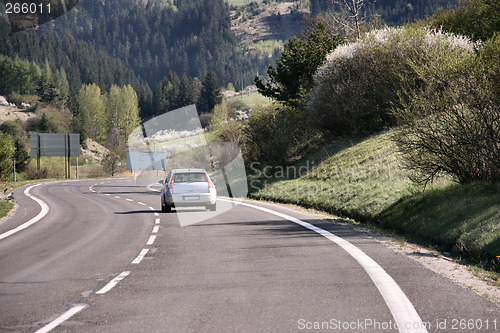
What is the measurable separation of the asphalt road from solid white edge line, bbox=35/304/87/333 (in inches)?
0.8

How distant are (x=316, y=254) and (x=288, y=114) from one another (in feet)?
115

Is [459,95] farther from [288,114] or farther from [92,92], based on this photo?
[92,92]

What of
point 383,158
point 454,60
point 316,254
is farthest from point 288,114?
point 316,254

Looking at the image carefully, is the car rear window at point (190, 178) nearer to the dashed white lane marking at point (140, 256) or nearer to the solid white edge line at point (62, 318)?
the dashed white lane marking at point (140, 256)

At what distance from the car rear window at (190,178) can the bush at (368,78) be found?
1858 centimetres

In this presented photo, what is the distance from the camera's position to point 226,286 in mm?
7449

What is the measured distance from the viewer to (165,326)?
17.9ft

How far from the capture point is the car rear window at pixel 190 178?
67.6 ft

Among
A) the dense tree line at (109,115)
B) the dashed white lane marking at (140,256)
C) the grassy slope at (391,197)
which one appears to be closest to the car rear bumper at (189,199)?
the grassy slope at (391,197)

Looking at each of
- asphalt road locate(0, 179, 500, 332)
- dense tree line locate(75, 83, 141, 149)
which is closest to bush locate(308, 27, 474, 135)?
asphalt road locate(0, 179, 500, 332)

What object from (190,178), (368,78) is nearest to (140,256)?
(190,178)

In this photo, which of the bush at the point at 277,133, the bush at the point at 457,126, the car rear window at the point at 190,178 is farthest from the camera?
the bush at the point at 277,133

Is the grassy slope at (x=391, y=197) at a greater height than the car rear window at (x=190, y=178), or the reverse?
the car rear window at (x=190, y=178)

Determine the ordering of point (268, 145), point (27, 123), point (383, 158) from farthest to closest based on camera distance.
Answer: point (27, 123) < point (268, 145) < point (383, 158)
